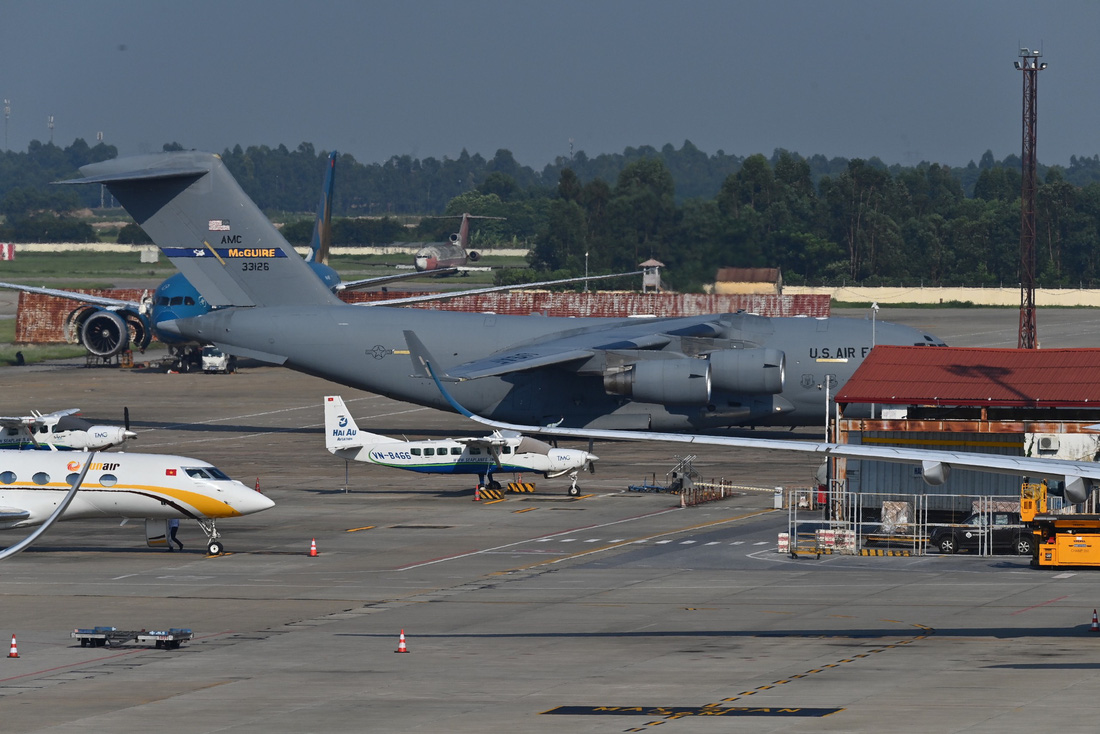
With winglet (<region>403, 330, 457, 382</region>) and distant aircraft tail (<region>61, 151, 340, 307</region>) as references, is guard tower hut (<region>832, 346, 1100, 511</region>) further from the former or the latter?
distant aircraft tail (<region>61, 151, 340, 307</region>)

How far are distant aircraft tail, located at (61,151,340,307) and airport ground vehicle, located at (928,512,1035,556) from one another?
2982 centimetres

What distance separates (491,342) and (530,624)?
29655mm

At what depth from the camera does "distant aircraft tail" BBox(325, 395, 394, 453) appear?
5172 cm

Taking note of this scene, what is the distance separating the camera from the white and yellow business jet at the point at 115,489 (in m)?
41.2

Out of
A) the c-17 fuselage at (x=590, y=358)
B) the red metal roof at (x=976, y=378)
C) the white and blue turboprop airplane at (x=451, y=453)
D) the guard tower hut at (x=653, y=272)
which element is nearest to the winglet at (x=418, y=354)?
the white and blue turboprop airplane at (x=451, y=453)

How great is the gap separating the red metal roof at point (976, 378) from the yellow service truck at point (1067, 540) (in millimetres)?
7907

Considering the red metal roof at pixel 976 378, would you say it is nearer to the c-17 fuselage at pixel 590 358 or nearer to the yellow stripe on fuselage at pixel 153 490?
the c-17 fuselage at pixel 590 358

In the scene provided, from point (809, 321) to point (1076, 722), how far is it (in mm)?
37540

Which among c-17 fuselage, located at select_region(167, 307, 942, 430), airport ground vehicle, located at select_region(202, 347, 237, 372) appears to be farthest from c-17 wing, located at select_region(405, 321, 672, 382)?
airport ground vehicle, located at select_region(202, 347, 237, 372)

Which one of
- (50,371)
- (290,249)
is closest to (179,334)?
(290,249)

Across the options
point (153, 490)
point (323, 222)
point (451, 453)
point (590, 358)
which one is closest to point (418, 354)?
point (451, 453)

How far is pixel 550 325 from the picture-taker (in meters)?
62.5

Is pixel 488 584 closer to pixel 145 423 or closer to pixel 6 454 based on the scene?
pixel 6 454

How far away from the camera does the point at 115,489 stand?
4109 cm
